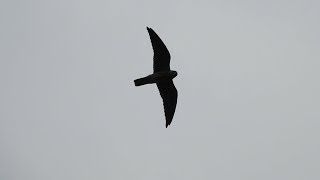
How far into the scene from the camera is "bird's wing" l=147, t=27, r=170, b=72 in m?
42.5

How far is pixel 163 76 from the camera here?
142 feet

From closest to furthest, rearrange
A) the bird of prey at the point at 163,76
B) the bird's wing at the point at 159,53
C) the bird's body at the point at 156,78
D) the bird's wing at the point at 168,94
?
1. the bird's wing at the point at 159,53
2. the bird of prey at the point at 163,76
3. the bird's body at the point at 156,78
4. the bird's wing at the point at 168,94

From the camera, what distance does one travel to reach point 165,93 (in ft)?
144

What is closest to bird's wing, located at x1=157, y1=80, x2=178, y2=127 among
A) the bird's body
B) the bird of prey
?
the bird of prey

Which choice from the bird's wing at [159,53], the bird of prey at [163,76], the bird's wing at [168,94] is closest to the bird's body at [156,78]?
the bird of prey at [163,76]

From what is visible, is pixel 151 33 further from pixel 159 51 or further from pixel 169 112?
pixel 169 112

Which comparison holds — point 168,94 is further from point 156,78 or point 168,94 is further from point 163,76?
point 156,78

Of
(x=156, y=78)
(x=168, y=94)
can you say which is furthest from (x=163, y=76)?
(x=168, y=94)

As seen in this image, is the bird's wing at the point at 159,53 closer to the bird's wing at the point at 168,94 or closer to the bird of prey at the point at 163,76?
the bird of prey at the point at 163,76

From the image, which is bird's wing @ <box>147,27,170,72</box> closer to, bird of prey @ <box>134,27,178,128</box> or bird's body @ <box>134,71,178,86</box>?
bird of prey @ <box>134,27,178,128</box>

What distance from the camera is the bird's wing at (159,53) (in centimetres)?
4251

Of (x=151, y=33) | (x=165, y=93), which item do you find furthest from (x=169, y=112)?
(x=151, y=33)

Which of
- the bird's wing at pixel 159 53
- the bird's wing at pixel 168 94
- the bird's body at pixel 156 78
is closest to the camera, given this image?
the bird's wing at pixel 159 53

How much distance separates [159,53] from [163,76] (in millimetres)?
1373
